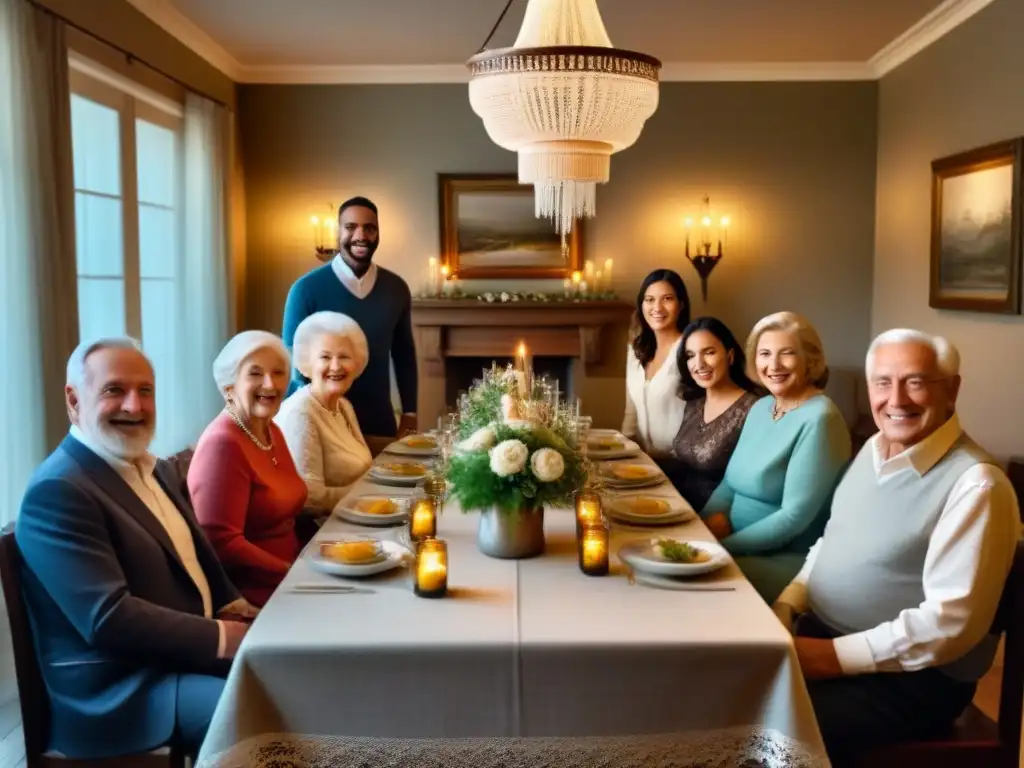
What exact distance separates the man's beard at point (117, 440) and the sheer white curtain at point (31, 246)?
1456 mm

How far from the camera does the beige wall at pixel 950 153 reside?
4238 mm

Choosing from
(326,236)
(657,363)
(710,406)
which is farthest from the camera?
(326,236)

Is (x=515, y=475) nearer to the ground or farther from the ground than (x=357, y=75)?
nearer to the ground

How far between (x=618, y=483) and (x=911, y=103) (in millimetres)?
3666

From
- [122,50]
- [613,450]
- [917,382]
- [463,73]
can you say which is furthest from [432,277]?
[917,382]

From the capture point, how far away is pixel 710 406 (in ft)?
11.5

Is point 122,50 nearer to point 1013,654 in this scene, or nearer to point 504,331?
point 504,331

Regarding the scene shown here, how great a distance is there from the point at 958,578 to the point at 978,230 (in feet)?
10.5

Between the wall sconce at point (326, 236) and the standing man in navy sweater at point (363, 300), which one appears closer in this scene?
the standing man in navy sweater at point (363, 300)

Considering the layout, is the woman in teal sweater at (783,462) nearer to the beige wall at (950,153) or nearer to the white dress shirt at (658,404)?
the white dress shirt at (658,404)

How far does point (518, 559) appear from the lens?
222 centimetres

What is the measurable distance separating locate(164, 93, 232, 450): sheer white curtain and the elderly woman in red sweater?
8.13 ft

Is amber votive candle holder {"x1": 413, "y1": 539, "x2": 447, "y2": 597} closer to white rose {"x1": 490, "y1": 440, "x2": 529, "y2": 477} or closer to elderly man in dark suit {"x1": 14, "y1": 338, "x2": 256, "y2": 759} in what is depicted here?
white rose {"x1": 490, "y1": 440, "x2": 529, "y2": 477}

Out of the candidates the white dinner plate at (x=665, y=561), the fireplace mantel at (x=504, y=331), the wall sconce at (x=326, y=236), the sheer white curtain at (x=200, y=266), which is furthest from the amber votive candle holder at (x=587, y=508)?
the wall sconce at (x=326, y=236)
